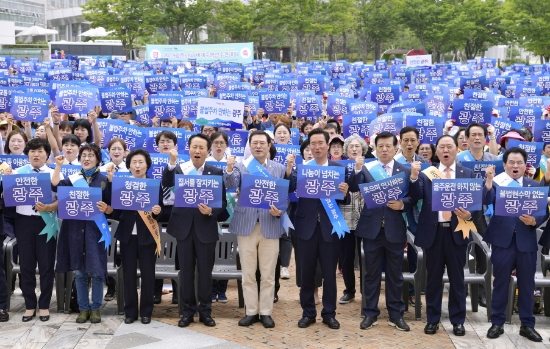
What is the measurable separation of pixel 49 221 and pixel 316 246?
2835mm

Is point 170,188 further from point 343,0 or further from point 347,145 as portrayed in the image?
point 343,0

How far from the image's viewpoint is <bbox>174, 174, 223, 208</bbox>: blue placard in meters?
8.09

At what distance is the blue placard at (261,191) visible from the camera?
317 inches

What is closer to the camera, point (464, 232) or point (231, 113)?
point (464, 232)

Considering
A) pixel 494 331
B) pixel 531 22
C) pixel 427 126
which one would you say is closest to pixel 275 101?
pixel 427 126

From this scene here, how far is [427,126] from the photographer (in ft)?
39.1

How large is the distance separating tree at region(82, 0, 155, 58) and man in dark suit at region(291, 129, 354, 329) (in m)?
50.3

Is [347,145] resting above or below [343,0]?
below

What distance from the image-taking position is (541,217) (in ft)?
26.5

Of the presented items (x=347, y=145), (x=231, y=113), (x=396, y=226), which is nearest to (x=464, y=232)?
(x=396, y=226)

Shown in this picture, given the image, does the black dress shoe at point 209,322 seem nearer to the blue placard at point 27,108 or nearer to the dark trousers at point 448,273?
the dark trousers at point 448,273

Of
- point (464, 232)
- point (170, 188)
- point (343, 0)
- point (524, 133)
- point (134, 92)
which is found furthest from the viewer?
point (343, 0)

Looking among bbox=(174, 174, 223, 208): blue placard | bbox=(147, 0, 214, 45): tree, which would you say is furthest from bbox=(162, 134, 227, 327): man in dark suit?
bbox=(147, 0, 214, 45): tree

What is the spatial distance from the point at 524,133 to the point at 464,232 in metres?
4.34
